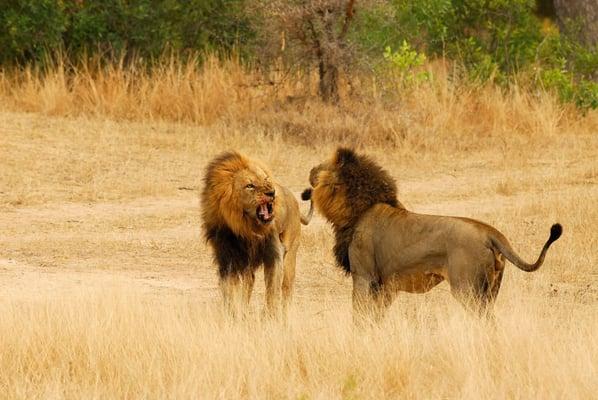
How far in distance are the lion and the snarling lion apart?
319 mm

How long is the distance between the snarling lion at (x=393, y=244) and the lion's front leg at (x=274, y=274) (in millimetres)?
322

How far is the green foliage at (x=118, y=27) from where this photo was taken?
16078mm

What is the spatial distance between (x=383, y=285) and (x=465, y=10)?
442 inches

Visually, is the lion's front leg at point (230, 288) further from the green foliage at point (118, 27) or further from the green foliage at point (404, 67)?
the green foliage at point (118, 27)

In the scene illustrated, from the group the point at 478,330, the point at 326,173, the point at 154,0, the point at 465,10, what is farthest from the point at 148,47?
the point at 478,330

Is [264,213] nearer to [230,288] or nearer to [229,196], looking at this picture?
[229,196]

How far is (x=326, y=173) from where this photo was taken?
23.2 ft

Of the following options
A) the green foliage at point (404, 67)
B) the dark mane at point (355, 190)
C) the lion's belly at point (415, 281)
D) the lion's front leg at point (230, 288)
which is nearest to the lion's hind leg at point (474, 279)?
the lion's belly at point (415, 281)

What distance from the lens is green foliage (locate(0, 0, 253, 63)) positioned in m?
16.1

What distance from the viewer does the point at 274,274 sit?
7.12 metres

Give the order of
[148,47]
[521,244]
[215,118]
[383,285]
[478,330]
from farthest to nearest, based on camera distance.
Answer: [148,47]
[215,118]
[521,244]
[383,285]
[478,330]

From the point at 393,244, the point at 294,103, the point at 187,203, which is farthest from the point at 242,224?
the point at 294,103

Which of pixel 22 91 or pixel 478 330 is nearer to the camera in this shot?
pixel 478 330

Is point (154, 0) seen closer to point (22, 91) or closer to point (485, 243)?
point (22, 91)
